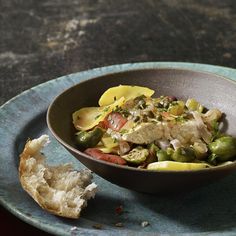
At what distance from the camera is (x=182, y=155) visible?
1.64 metres

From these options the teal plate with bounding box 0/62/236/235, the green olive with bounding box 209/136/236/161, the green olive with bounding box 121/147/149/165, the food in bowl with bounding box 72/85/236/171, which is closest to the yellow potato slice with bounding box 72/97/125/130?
the food in bowl with bounding box 72/85/236/171

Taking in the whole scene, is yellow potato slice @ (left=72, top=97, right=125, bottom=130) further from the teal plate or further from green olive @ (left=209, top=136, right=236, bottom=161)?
green olive @ (left=209, top=136, right=236, bottom=161)

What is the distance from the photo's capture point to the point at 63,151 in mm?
1924

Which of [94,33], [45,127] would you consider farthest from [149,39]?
[45,127]

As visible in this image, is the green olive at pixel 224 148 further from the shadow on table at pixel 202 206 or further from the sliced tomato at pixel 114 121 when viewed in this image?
the sliced tomato at pixel 114 121

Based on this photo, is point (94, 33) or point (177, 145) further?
point (94, 33)

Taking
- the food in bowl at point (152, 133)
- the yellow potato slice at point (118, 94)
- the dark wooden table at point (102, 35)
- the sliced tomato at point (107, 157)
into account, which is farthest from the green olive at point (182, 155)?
the dark wooden table at point (102, 35)

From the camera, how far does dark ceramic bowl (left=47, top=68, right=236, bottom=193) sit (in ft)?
5.11

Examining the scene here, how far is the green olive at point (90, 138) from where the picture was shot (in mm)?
1775

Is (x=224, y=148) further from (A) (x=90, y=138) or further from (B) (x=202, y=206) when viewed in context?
(A) (x=90, y=138)

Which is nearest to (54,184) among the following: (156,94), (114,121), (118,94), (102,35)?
(114,121)

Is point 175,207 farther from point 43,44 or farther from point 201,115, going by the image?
point 43,44

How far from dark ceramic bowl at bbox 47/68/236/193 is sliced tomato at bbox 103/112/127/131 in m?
0.11

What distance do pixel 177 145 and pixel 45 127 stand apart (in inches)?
20.5
